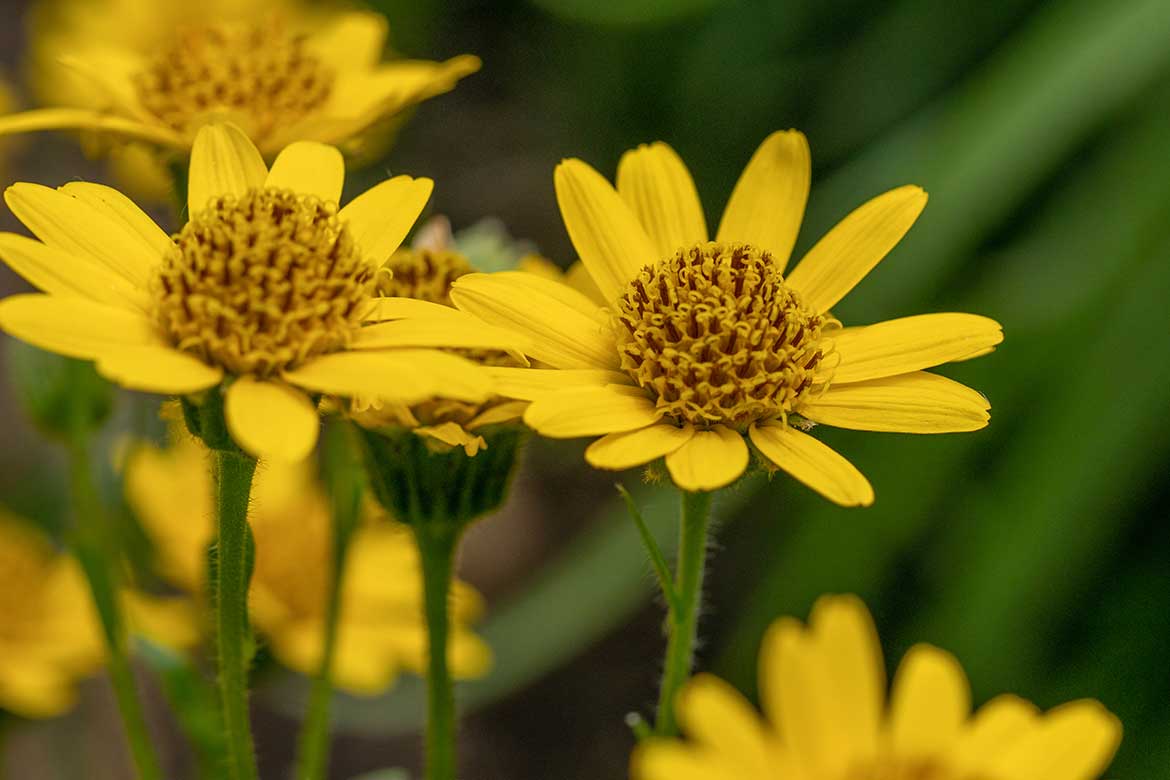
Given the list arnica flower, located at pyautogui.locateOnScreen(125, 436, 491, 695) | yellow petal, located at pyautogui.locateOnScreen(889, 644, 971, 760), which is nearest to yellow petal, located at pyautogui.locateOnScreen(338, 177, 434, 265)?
yellow petal, located at pyautogui.locateOnScreen(889, 644, 971, 760)

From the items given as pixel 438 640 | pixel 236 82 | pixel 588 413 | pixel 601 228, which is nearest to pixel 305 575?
pixel 236 82

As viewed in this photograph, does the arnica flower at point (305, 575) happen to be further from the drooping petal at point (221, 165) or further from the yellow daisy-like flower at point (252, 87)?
the drooping petal at point (221, 165)

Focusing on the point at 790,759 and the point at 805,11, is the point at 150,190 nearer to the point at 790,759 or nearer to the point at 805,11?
the point at 805,11

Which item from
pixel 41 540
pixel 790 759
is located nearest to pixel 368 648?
pixel 41 540

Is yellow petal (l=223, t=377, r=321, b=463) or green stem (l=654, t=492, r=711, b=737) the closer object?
yellow petal (l=223, t=377, r=321, b=463)

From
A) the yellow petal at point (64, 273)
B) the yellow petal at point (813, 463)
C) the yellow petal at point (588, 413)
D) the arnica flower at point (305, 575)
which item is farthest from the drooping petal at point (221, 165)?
the arnica flower at point (305, 575)

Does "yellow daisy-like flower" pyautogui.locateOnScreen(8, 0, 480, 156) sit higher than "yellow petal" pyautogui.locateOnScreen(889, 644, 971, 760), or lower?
higher

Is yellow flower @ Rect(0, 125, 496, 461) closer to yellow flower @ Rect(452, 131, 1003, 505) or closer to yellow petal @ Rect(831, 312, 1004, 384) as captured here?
yellow flower @ Rect(452, 131, 1003, 505)
